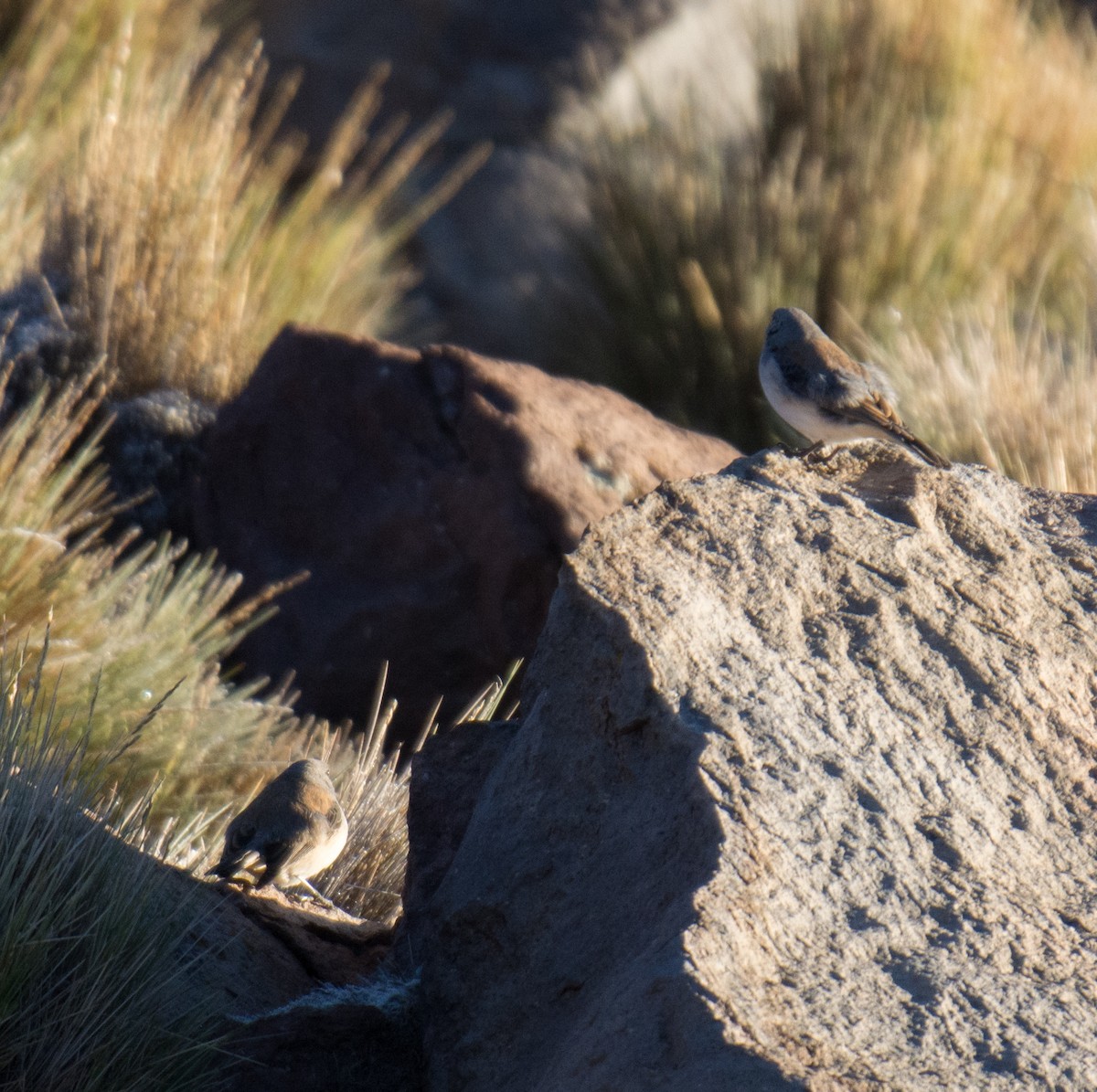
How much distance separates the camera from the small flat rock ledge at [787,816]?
211 cm

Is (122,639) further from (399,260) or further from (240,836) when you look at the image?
(399,260)

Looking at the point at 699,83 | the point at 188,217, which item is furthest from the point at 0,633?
the point at 699,83

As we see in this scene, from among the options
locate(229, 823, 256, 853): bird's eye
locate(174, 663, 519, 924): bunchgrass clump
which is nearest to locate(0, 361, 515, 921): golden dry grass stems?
locate(174, 663, 519, 924): bunchgrass clump

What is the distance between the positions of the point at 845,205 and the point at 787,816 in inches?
256

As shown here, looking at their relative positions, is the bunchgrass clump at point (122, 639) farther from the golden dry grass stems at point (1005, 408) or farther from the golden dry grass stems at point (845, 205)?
the golden dry grass stems at point (845, 205)

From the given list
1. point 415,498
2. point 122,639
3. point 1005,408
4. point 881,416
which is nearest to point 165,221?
point 415,498

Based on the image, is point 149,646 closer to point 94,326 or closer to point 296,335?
point 296,335

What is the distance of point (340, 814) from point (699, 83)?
7.41 m

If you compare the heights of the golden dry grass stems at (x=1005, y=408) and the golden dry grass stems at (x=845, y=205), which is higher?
the golden dry grass stems at (x=845, y=205)

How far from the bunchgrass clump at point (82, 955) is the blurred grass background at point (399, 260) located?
1.45m

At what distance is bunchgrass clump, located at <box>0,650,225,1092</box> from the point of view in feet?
8.61

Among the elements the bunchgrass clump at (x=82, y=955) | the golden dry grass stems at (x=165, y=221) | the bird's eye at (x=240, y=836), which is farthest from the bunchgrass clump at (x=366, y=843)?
the golden dry grass stems at (x=165, y=221)

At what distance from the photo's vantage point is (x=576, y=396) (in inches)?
220

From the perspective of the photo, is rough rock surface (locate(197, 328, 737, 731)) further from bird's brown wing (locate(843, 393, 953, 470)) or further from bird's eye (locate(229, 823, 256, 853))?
bird's eye (locate(229, 823, 256, 853))
